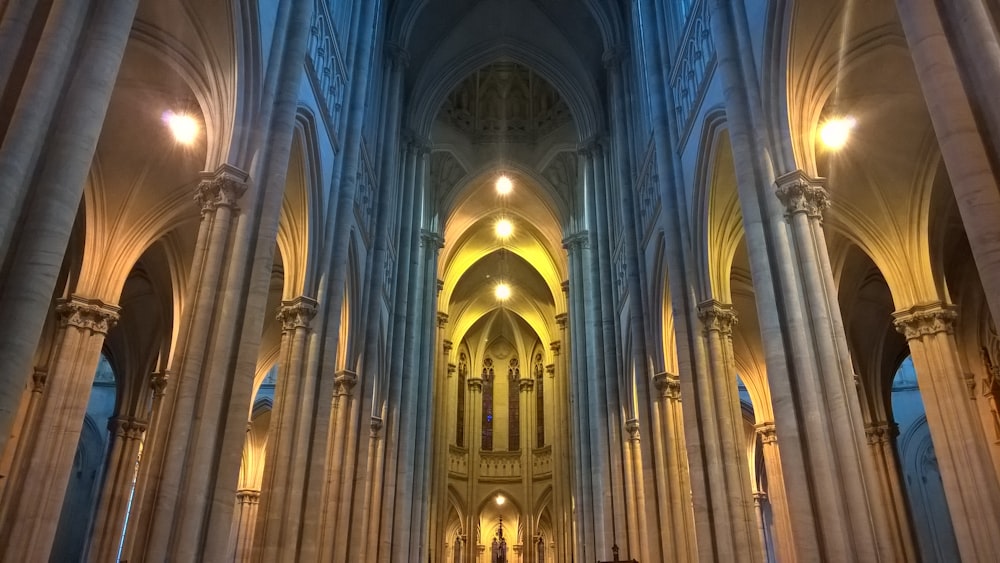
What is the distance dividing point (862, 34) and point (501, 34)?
54.6ft

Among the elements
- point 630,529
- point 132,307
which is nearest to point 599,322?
point 630,529

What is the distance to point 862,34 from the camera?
1064 cm

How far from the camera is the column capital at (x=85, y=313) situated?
13953 mm

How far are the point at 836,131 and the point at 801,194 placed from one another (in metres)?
4.07

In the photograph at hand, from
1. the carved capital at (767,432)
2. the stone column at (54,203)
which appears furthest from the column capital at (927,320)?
the stone column at (54,203)

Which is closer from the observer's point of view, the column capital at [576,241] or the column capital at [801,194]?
the column capital at [801,194]

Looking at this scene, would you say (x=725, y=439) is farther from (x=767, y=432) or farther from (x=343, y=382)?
Answer: (x=767, y=432)

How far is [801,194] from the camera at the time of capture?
9297 mm

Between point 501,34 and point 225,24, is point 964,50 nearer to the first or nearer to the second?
point 225,24

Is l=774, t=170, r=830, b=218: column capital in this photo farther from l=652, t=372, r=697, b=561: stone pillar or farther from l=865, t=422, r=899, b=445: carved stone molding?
l=865, t=422, r=899, b=445: carved stone molding

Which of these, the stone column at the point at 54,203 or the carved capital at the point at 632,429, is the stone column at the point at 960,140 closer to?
the stone column at the point at 54,203

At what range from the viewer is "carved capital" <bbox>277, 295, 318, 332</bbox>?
484 inches

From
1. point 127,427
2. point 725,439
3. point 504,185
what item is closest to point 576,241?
point 504,185

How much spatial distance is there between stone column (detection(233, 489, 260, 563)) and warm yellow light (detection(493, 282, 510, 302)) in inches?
634
